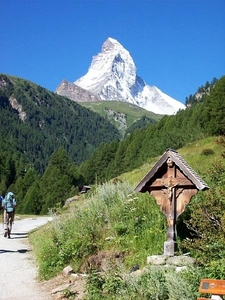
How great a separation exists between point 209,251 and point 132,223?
11.1 ft

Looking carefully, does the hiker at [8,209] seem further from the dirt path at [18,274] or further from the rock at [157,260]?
the rock at [157,260]

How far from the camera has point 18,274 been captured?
1044 cm

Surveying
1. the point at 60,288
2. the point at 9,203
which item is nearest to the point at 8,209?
the point at 9,203

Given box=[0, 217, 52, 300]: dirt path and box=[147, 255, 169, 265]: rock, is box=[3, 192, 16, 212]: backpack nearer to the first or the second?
box=[0, 217, 52, 300]: dirt path

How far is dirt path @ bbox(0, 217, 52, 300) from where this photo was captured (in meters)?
8.50

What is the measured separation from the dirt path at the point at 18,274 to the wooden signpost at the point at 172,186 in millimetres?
2834

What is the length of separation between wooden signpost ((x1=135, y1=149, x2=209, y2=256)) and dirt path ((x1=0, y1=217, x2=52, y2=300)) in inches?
112

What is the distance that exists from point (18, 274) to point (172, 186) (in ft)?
14.9

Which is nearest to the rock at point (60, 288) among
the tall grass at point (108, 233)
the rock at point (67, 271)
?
the rock at point (67, 271)

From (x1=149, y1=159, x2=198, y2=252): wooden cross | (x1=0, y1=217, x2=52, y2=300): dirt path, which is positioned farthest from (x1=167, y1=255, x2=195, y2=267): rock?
(x1=0, y1=217, x2=52, y2=300): dirt path

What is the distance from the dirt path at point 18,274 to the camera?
8498mm

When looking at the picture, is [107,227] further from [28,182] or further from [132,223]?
[28,182]

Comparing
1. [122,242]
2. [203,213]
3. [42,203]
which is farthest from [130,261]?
[42,203]

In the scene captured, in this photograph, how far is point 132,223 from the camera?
10281 millimetres
